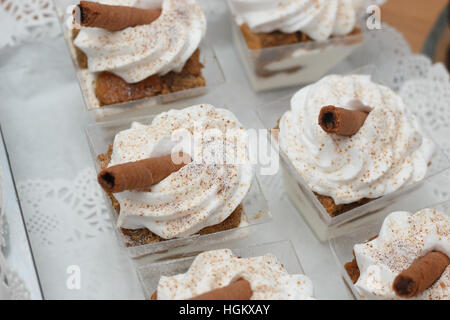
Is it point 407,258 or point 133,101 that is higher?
point 133,101

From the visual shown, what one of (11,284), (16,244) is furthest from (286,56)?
(11,284)

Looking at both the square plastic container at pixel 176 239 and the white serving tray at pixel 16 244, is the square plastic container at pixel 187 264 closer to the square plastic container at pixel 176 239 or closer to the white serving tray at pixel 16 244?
the square plastic container at pixel 176 239

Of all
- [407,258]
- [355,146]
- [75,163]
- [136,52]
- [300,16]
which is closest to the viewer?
[407,258]

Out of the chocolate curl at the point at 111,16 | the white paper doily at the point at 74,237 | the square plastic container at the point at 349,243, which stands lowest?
the white paper doily at the point at 74,237

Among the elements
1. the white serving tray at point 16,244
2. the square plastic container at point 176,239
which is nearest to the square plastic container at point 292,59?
the square plastic container at point 176,239

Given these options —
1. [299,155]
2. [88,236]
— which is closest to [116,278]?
[88,236]

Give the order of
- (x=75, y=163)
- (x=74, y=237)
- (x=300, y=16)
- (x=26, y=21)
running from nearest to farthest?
1. (x=74, y=237)
2. (x=75, y=163)
3. (x=300, y=16)
4. (x=26, y=21)

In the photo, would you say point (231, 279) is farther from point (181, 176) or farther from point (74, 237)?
point (74, 237)
